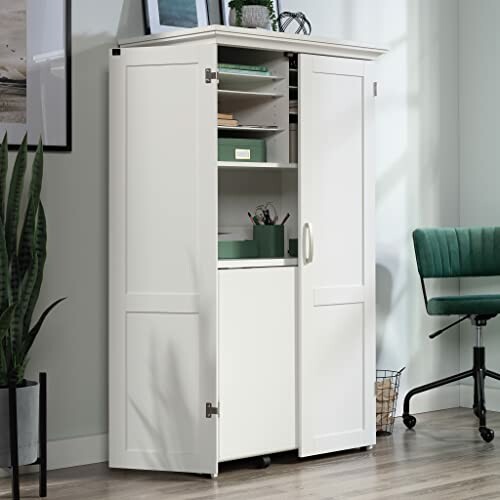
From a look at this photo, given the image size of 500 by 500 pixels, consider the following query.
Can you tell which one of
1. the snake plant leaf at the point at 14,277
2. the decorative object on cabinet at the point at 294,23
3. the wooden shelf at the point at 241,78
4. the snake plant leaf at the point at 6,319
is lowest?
the snake plant leaf at the point at 6,319

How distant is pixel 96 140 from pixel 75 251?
485 mm

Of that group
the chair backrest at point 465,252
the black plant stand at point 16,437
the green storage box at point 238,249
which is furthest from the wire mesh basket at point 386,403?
the black plant stand at point 16,437

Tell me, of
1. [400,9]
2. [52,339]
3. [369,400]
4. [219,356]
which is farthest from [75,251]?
[400,9]

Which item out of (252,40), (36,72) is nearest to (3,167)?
(36,72)

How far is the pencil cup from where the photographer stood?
4.36 m

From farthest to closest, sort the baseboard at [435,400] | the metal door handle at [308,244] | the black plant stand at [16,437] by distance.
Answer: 1. the baseboard at [435,400]
2. the metal door handle at [308,244]
3. the black plant stand at [16,437]

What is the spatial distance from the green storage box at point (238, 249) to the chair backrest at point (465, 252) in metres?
1.11

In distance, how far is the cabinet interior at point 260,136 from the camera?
4.32 meters

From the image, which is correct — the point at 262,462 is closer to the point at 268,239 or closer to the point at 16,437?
the point at 268,239

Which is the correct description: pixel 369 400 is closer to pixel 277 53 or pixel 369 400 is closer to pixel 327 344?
pixel 327 344

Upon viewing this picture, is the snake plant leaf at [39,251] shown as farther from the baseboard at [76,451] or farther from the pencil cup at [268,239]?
the pencil cup at [268,239]

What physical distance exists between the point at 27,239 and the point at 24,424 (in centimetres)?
70

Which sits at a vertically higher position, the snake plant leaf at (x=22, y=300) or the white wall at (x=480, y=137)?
the white wall at (x=480, y=137)

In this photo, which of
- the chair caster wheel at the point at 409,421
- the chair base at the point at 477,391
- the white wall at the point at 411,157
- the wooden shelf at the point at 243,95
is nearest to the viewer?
the wooden shelf at the point at 243,95
